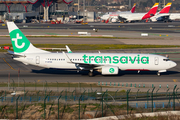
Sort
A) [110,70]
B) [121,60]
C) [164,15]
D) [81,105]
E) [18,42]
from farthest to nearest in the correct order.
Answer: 1. [164,15]
2. [18,42]
3. [121,60]
4. [110,70]
5. [81,105]

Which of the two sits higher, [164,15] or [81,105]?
[164,15]

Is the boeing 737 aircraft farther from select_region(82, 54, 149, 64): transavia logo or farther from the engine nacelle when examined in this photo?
the engine nacelle

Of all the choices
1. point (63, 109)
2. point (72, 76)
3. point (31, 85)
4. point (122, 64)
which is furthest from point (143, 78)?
point (63, 109)

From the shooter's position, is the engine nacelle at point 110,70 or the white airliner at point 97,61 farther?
the white airliner at point 97,61

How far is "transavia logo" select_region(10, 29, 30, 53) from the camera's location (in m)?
44.1

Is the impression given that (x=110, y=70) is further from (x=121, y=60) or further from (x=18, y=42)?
(x=18, y=42)

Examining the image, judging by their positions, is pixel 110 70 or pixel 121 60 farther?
pixel 121 60

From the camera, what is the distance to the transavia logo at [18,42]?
44.1 m

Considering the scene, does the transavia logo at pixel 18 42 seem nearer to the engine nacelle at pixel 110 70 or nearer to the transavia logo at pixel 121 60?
the transavia logo at pixel 121 60

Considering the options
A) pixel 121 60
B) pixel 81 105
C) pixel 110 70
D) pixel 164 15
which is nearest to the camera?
pixel 81 105

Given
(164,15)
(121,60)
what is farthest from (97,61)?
(164,15)

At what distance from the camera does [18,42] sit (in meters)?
44.3

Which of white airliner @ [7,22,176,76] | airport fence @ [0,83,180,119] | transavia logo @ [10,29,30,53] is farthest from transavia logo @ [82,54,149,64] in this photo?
airport fence @ [0,83,180,119]

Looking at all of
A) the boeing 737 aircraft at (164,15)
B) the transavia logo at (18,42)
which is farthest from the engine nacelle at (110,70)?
the boeing 737 aircraft at (164,15)
